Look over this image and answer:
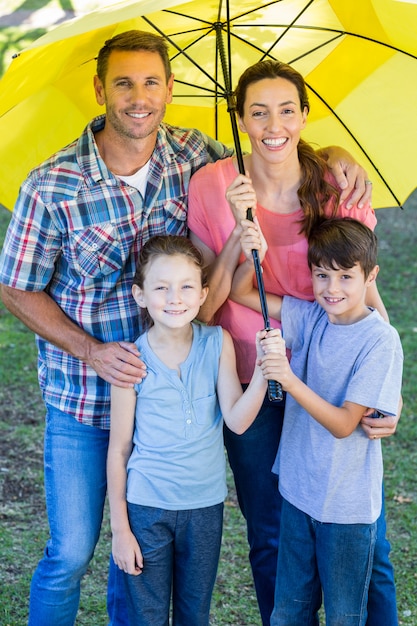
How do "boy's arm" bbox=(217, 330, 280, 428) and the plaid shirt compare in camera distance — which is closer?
"boy's arm" bbox=(217, 330, 280, 428)

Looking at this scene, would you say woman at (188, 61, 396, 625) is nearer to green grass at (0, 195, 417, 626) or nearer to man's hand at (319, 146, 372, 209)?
man's hand at (319, 146, 372, 209)

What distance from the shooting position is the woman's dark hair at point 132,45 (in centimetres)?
327

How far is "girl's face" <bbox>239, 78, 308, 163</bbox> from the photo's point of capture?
10.3 feet

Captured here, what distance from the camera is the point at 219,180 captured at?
330 centimetres

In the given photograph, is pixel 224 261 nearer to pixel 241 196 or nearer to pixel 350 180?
pixel 241 196

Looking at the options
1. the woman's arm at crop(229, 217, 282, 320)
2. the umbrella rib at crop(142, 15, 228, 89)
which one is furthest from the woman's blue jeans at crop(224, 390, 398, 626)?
the umbrella rib at crop(142, 15, 228, 89)

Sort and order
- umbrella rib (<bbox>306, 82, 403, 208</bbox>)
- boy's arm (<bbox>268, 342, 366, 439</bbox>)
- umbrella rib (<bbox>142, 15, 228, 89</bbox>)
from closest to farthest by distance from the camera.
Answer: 1. boy's arm (<bbox>268, 342, 366, 439</bbox>)
2. umbrella rib (<bbox>142, 15, 228, 89</bbox>)
3. umbrella rib (<bbox>306, 82, 403, 208</bbox>)

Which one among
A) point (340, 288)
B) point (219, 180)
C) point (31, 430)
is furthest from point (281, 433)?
point (31, 430)

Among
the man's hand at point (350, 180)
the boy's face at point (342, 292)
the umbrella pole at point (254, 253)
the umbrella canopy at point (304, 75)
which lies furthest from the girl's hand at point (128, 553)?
the umbrella canopy at point (304, 75)

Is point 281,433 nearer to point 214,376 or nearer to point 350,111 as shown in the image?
point 214,376

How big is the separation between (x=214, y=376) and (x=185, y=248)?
1.44 feet

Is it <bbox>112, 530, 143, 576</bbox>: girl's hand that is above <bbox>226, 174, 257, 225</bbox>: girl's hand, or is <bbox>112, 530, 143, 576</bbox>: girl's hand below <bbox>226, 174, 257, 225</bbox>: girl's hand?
below

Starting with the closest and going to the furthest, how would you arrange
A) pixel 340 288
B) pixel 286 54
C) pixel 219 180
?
pixel 340 288 < pixel 219 180 < pixel 286 54

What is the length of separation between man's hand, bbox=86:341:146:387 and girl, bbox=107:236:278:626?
3 centimetres
